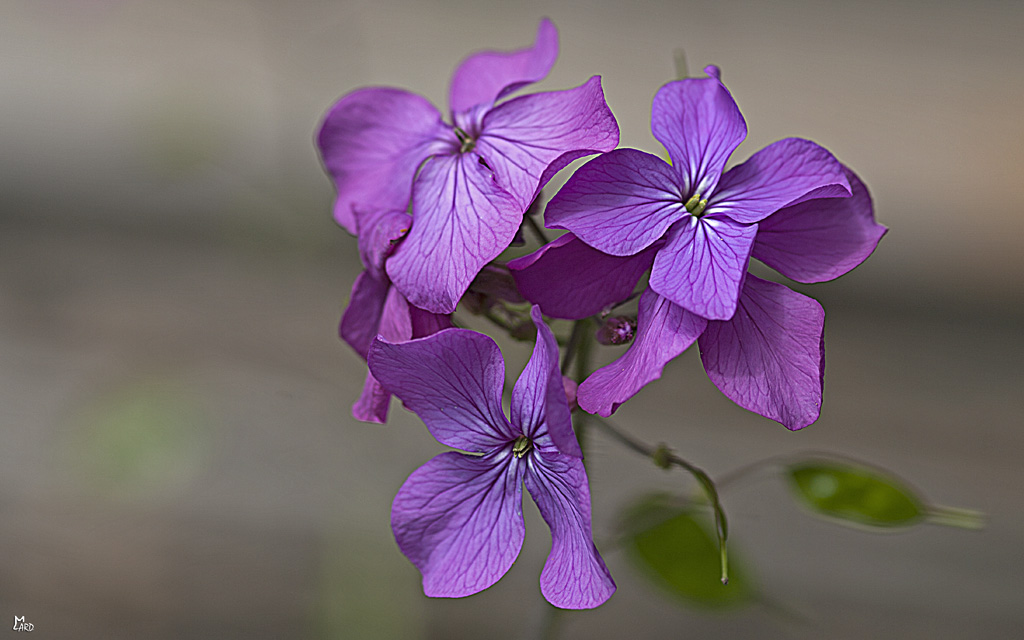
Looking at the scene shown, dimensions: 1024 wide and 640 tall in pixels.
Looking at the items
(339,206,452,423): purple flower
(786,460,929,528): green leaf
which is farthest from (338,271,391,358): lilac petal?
(786,460,929,528): green leaf

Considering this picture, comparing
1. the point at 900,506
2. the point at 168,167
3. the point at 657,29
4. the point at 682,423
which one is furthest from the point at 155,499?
the point at 657,29

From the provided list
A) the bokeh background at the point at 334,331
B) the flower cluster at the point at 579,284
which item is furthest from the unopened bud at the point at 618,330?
the bokeh background at the point at 334,331

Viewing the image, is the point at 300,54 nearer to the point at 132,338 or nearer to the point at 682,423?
the point at 132,338

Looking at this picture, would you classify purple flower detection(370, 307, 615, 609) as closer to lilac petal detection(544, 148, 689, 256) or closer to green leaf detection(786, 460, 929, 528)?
lilac petal detection(544, 148, 689, 256)

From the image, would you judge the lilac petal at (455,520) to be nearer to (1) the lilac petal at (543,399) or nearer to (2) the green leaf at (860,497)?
(1) the lilac petal at (543,399)

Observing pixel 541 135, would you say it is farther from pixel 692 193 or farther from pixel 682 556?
pixel 682 556
